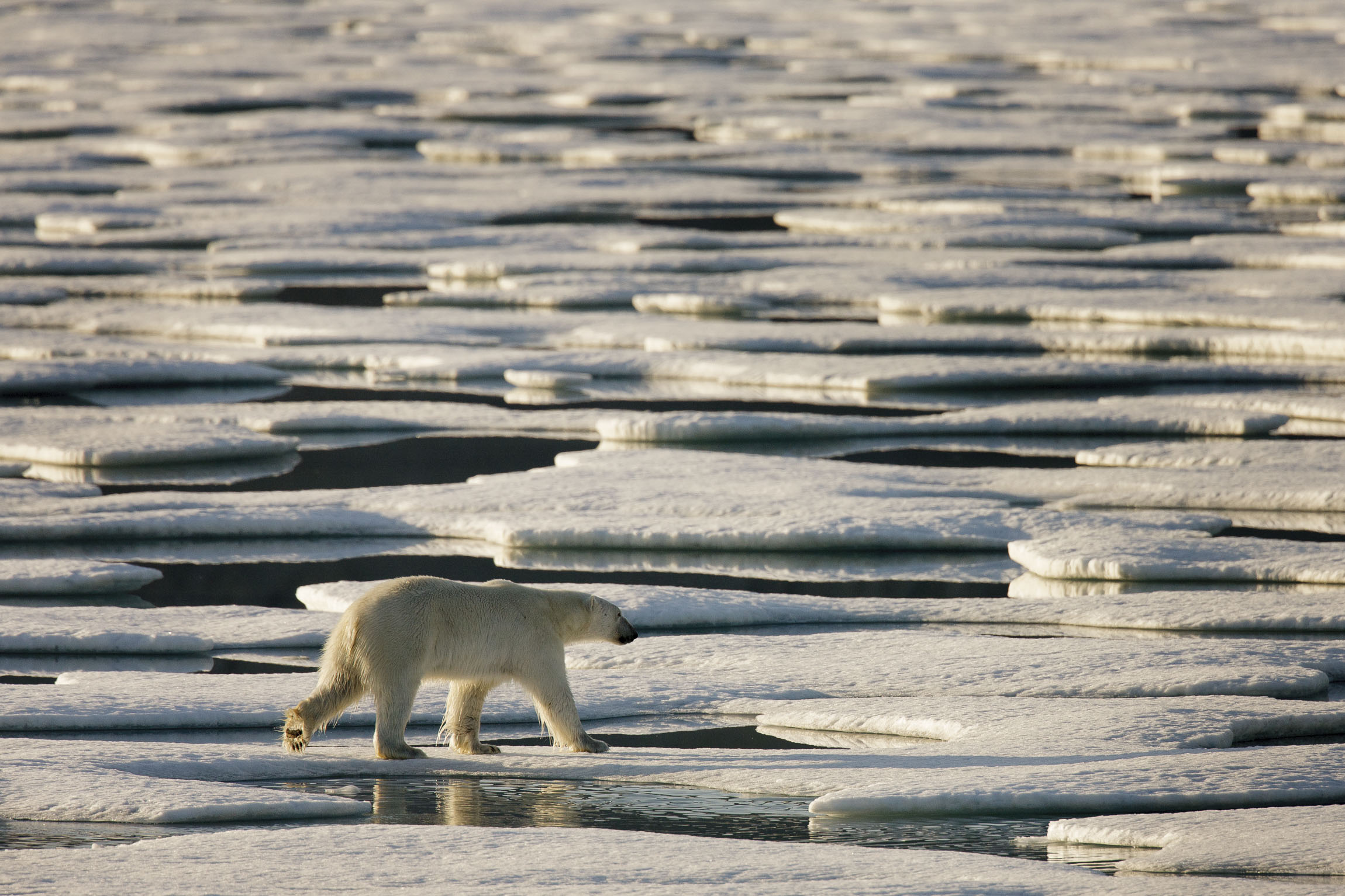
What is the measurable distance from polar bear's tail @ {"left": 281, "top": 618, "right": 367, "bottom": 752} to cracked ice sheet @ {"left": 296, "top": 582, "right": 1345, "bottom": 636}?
1243 mm

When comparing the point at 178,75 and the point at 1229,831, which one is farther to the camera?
the point at 178,75

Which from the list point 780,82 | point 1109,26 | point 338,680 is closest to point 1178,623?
point 338,680

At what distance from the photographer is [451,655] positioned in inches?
172

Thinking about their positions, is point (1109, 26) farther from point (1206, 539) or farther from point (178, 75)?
point (1206, 539)

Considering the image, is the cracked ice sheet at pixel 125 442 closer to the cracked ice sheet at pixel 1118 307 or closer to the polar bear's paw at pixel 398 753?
the polar bear's paw at pixel 398 753

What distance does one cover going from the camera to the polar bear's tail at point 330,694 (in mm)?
4242

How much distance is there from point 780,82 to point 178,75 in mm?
8535

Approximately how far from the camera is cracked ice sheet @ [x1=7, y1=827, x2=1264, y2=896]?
333 centimetres

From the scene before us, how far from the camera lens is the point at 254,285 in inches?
480

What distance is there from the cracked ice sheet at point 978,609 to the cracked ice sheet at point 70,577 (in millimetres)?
632

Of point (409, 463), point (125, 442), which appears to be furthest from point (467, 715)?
point (125, 442)

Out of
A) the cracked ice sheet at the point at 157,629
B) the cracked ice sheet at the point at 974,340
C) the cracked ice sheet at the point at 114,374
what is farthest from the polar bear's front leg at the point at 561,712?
the cracked ice sheet at the point at 974,340

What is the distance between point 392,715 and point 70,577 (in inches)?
81.5

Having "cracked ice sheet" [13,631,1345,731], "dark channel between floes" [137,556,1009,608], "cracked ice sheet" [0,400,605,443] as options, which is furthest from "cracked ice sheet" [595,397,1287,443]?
"cracked ice sheet" [13,631,1345,731]
